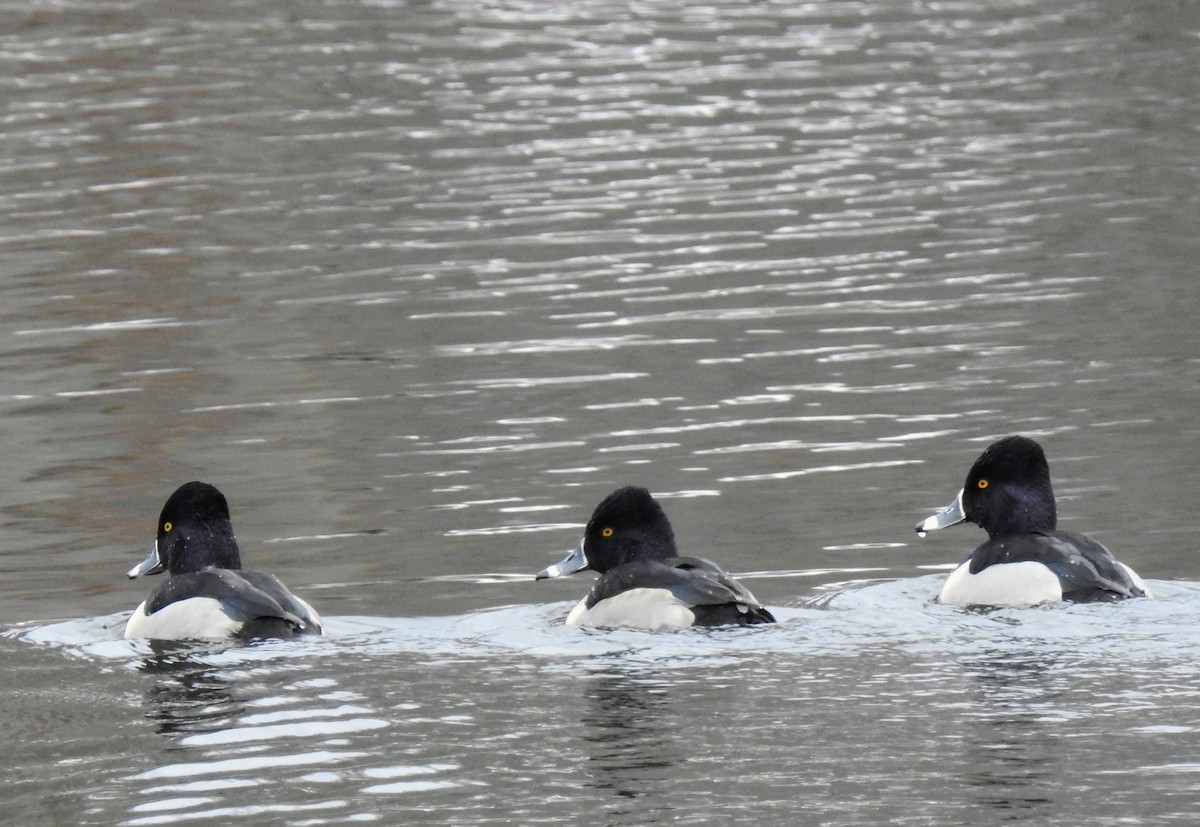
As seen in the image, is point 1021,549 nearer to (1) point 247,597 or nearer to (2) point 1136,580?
(2) point 1136,580

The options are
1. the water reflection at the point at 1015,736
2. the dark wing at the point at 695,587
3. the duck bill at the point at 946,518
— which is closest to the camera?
the water reflection at the point at 1015,736

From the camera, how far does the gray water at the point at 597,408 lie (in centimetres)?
880

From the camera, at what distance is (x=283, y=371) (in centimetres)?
1800

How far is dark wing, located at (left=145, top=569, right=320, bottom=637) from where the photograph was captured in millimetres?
10766

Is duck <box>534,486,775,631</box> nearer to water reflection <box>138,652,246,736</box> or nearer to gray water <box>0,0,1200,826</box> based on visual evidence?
gray water <box>0,0,1200,826</box>

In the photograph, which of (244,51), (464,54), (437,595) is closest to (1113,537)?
(437,595)

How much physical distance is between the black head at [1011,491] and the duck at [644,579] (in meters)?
1.67

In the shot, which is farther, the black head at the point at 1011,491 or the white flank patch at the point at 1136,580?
the black head at the point at 1011,491

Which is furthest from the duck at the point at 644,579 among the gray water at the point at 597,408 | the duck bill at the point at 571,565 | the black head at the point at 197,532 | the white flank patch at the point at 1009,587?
the black head at the point at 197,532

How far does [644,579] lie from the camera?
35.7ft

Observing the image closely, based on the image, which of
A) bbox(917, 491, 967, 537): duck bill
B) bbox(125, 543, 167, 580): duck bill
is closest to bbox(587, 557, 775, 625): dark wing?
bbox(917, 491, 967, 537): duck bill

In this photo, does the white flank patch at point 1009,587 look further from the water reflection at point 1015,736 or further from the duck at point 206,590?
the duck at point 206,590

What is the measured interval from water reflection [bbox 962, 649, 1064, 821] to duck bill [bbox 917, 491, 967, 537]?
6.62 ft

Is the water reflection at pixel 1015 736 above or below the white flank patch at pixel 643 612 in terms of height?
below
